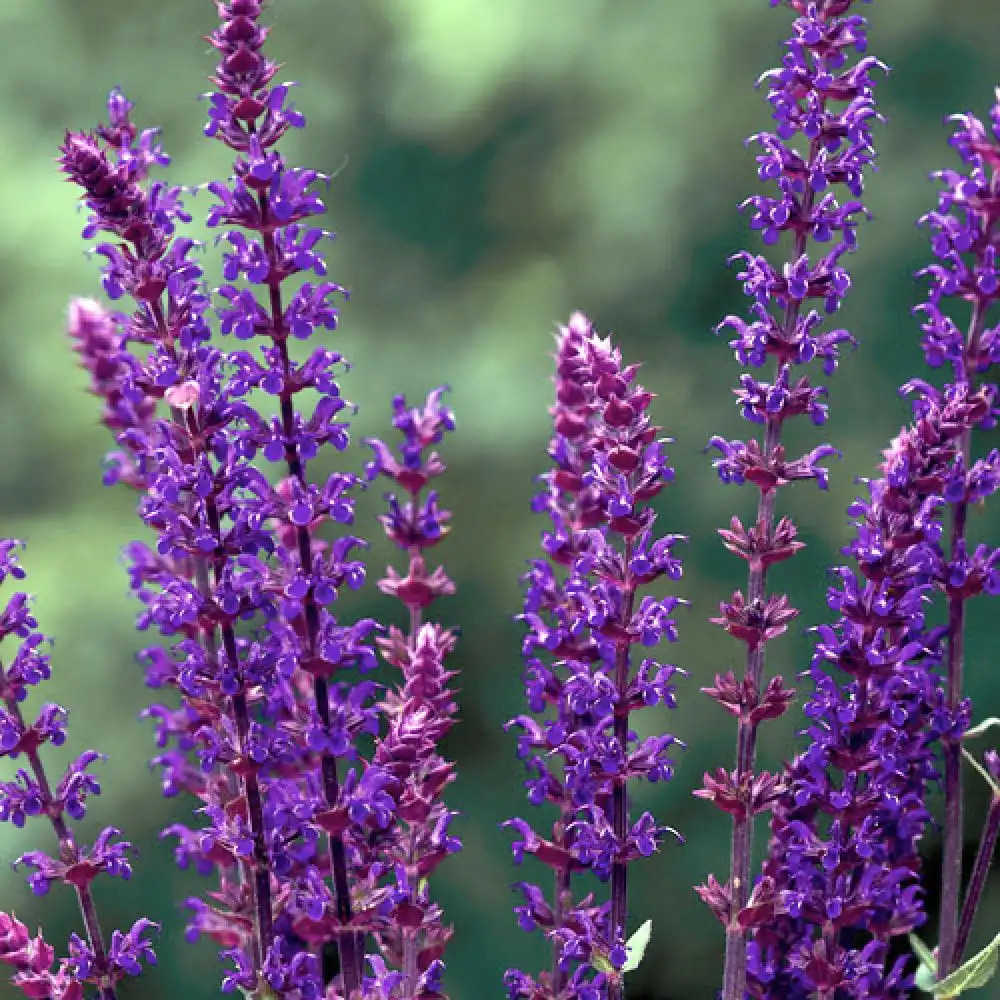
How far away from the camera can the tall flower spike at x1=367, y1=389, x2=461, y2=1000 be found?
0.91m

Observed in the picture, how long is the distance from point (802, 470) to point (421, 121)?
0.72 meters

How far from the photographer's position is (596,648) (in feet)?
3.22

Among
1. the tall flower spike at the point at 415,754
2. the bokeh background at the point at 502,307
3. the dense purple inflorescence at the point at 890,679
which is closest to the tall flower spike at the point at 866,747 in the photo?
the dense purple inflorescence at the point at 890,679

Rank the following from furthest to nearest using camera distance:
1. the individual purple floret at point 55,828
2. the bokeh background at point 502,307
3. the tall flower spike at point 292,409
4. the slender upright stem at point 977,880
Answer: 1. the bokeh background at point 502,307
2. the slender upright stem at point 977,880
3. the individual purple floret at point 55,828
4. the tall flower spike at point 292,409

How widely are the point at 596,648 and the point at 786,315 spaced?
0.79 feet

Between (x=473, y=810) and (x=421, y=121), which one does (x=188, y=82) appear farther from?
(x=473, y=810)

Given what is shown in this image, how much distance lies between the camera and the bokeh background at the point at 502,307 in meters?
1.37

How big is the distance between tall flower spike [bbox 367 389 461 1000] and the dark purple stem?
0.08ft

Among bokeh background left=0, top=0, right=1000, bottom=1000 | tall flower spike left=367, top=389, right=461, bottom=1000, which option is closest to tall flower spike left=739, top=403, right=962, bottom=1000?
tall flower spike left=367, top=389, right=461, bottom=1000

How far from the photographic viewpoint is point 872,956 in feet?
3.54

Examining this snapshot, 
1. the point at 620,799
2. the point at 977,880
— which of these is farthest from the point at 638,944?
the point at 977,880

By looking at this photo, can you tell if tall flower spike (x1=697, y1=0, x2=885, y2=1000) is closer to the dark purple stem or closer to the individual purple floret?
the dark purple stem

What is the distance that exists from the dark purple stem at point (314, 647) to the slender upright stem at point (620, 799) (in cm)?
16

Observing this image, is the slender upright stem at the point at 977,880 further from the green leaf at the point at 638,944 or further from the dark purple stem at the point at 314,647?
the dark purple stem at the point at 314,647
